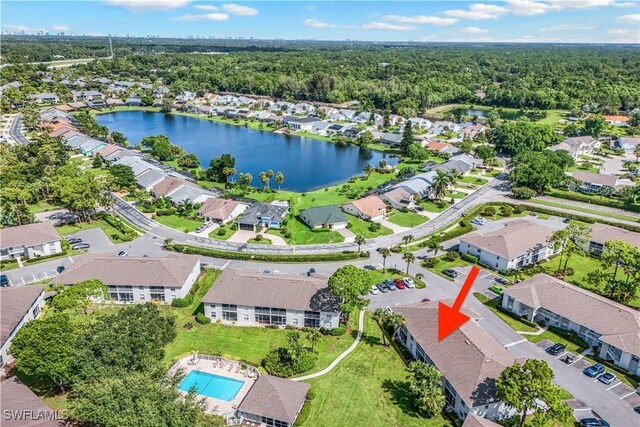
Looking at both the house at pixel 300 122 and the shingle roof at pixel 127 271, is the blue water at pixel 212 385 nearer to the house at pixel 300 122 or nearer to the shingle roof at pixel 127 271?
the shingle roof at pixel 127 271

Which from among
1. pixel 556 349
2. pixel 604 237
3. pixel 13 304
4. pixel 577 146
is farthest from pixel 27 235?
pixel 577 146

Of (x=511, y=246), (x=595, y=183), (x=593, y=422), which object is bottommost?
(x=593, y=422)

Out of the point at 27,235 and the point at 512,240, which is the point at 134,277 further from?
the point at 512,240

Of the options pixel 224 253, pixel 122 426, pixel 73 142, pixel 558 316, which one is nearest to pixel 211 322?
pixel 224 253

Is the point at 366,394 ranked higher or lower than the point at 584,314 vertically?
lower

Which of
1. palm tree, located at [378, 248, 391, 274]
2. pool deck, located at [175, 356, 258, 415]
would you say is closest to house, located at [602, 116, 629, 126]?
palm tree, located at [378, 248, 391, 274]

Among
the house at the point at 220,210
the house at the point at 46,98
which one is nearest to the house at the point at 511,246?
the house at the point at 220,210
